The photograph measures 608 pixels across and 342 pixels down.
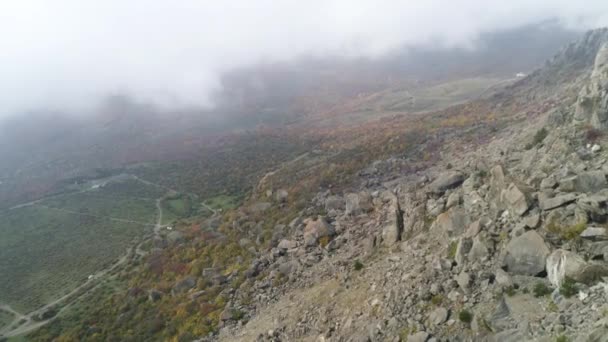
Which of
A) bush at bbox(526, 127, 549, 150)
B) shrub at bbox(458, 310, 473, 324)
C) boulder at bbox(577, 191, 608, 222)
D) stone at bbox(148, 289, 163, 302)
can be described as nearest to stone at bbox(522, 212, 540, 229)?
boulder at bbox(577, 191, 608, 222)

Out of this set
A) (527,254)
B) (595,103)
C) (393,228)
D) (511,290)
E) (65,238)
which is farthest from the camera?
(65,238)

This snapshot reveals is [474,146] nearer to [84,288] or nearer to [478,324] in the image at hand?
[478,324]

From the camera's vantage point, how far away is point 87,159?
195 metres

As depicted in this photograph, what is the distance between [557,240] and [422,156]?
35.5 m

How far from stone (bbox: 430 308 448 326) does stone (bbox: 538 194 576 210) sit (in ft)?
22.5

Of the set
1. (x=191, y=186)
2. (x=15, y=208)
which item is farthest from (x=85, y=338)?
(x=15, y=208)

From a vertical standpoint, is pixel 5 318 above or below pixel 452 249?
below

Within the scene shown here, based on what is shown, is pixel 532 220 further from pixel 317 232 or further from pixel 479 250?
pixel 317 232

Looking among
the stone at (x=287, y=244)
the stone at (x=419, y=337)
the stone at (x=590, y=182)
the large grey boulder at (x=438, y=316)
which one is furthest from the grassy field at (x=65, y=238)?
the stone at (x=590, y=182)

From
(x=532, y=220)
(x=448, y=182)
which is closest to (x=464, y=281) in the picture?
(x=532, y=220)

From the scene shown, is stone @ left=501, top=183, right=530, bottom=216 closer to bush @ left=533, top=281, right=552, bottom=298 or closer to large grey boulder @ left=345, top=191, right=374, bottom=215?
bush @ left=533, top=281, right=552, bottom=298

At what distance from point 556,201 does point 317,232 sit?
69.4 ft

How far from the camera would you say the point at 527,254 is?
55.2 ft

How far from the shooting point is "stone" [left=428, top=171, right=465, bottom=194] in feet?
92.9
